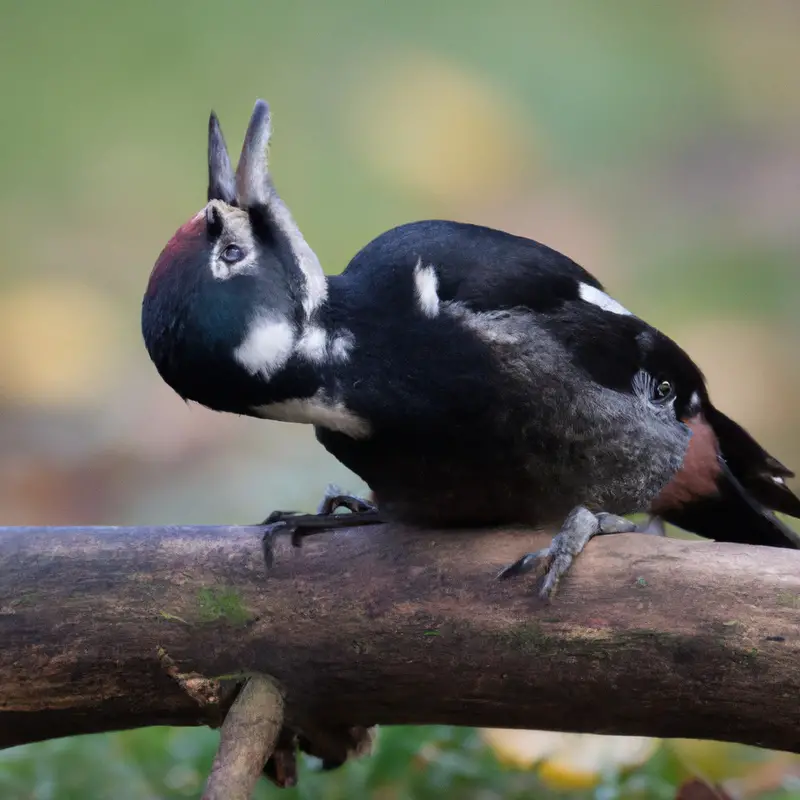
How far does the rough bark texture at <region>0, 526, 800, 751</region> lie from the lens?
1272 millimetres

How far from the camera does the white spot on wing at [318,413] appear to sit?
4.24 ft

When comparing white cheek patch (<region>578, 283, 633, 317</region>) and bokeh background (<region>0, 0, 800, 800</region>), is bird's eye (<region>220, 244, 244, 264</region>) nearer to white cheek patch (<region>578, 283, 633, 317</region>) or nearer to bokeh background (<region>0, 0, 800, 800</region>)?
white cheek patch (<region>578, 283, 633, 317</region>)

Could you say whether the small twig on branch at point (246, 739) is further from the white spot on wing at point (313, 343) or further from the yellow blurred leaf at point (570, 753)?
the yellow blurred leaf at point (570, 753)

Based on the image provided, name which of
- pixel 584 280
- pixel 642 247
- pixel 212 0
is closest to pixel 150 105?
pixel 212 0

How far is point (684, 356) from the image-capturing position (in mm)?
1657

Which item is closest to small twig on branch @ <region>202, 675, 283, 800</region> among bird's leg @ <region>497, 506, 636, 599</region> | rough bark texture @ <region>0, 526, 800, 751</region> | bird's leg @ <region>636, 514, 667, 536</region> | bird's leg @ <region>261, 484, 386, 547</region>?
rough bark texture @ <region>0, 526, 800, 751</region>

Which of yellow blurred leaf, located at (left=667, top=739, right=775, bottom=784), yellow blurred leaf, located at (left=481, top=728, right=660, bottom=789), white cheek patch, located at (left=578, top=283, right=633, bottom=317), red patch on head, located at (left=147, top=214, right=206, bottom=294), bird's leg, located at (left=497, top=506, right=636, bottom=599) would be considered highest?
white cheek patch, located at (left=578, top=283, right=633, bottom=317)

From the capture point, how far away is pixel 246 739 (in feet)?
4.29

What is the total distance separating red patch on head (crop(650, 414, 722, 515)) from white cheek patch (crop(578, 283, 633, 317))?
24cm

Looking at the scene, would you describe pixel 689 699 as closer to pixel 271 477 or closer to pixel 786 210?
pixel 271 477

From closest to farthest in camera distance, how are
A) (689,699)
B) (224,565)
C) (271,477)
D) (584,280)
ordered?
(689,699), (224,565), (584,280), (271,477)

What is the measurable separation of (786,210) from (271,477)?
214cm

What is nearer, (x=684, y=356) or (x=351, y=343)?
(x=351, y=343)

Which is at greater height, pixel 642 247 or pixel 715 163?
pixel 715 163
